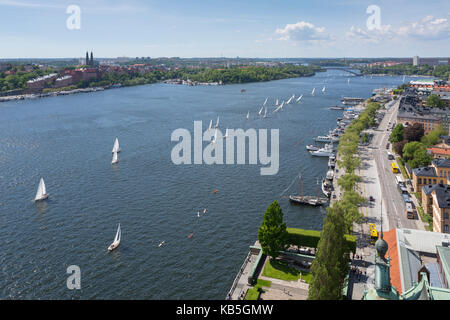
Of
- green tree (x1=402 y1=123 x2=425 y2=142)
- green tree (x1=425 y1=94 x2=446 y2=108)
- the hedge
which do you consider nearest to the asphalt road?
green tree (x1=402 y1=123 x2=425 y2=142)

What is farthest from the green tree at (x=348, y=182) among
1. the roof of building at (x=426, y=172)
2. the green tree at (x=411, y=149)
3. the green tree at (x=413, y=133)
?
the green tree at (x=413, y=133)

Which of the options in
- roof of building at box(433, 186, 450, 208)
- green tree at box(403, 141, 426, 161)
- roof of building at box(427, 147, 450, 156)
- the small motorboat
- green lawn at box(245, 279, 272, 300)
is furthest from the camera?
the small motorboat

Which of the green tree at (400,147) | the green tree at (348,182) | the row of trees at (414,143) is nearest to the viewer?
the green tree at (348,182)

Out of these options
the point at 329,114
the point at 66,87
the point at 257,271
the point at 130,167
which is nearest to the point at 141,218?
the point at 257,271

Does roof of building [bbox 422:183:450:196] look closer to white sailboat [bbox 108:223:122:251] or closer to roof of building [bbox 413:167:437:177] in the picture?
roof of building [bbox 413:167:437:177]

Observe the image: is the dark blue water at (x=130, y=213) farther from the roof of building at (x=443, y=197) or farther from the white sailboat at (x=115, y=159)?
the roof of building at (x=443, y=197)

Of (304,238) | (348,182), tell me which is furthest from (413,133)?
(304,238)
